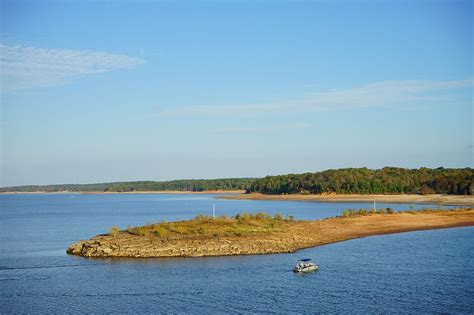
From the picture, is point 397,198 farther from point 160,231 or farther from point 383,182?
point 160,231

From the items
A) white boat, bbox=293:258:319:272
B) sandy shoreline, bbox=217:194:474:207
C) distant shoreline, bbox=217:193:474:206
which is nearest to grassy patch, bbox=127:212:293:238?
white boat, bbox=293:258:319:272

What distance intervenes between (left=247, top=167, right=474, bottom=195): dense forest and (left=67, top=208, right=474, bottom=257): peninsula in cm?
7567

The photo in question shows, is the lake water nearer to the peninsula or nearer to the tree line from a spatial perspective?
the peninsula

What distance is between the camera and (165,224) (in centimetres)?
5881

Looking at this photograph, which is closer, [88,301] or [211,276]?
[88,301]

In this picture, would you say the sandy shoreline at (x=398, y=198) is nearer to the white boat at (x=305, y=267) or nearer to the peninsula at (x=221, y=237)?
the peninsula at (x=221, y=237)

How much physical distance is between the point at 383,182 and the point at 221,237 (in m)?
117

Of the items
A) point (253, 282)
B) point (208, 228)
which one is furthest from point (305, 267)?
A: point (208, 228)

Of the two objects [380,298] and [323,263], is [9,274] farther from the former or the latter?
[380,298]

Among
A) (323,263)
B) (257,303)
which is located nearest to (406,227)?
(323,263)

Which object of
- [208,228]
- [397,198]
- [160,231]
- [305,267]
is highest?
[397,198]

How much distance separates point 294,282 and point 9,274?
74.8 ft

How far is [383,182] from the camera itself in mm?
164500

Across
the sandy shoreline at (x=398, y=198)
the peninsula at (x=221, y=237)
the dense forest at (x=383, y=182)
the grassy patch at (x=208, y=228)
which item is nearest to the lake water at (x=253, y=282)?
the peninsula at (x=221, y=237)
